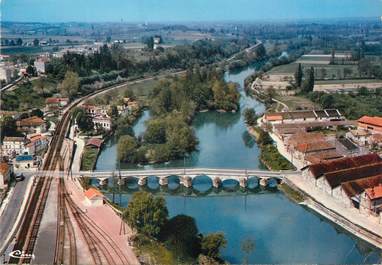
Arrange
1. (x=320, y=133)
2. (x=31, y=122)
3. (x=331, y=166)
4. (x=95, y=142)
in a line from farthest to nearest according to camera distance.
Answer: (x=31, y=122), (x=320, y=133), (x=95, y=142), (x=331, y=166)

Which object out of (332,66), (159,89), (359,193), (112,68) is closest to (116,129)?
(159,89)

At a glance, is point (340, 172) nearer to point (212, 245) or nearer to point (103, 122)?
point (212, 245)

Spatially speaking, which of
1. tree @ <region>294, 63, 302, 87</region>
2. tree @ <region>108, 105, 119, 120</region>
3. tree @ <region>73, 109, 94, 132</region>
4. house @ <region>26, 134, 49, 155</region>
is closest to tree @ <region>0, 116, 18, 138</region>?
house @ <region>26, 134, 49, 155</region>

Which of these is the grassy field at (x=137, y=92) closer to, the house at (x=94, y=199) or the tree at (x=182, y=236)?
the house at (x=94, y=199)

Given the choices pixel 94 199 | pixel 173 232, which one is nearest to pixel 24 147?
pixel 94 199

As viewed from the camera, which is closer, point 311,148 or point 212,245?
point 212,245

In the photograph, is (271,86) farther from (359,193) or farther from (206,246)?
(206,246)
